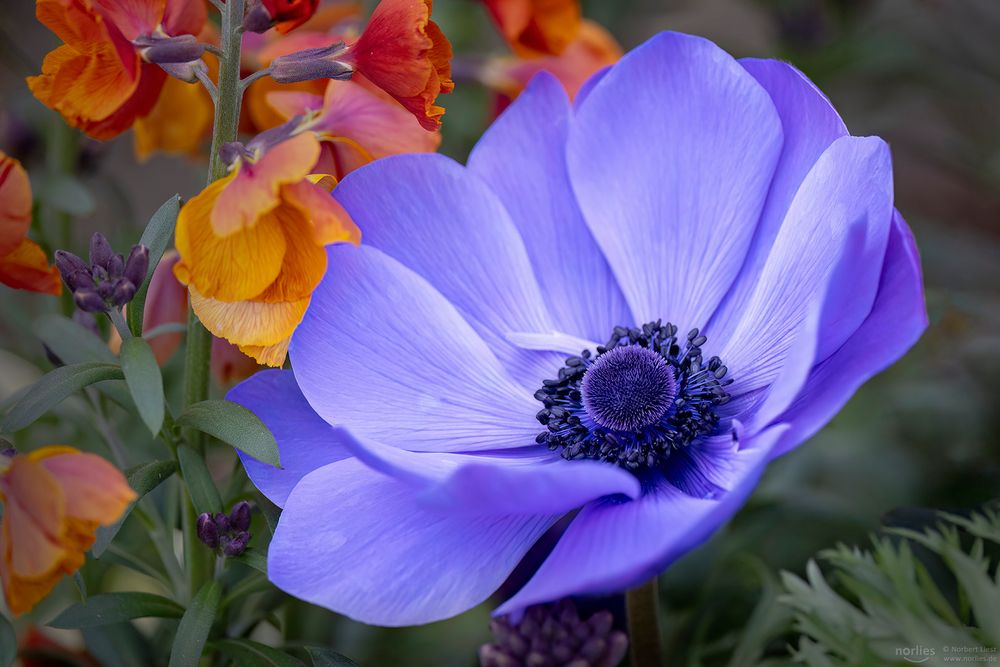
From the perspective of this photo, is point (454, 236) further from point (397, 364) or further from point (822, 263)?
point (822, 263)

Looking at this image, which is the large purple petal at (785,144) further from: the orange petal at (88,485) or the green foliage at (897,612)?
the orange petal at (88,485)

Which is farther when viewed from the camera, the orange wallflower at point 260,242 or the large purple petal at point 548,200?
the large purple petal at point 548,200

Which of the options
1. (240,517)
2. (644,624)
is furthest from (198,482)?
(644,624)

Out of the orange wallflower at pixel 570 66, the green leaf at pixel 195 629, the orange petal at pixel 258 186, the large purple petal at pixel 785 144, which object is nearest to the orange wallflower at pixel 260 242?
the orange petal at pixel 258 186

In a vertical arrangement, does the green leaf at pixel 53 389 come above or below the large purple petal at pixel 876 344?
below

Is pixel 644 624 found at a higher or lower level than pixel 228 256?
lower
